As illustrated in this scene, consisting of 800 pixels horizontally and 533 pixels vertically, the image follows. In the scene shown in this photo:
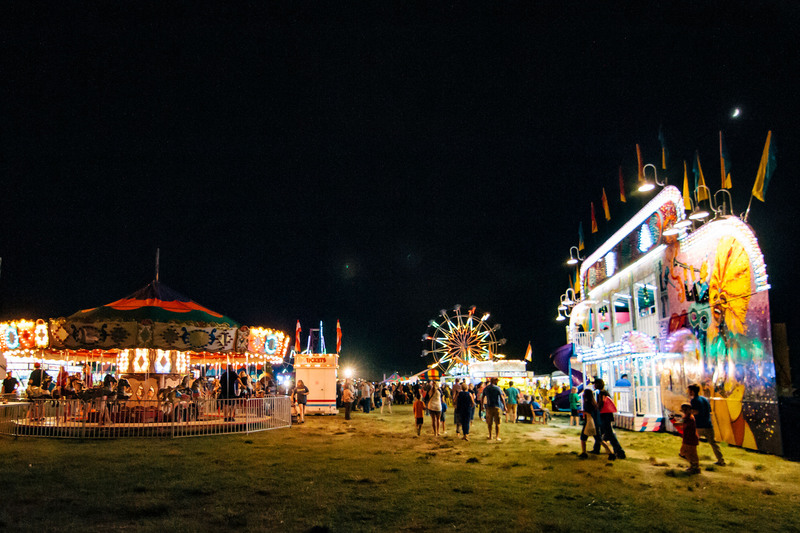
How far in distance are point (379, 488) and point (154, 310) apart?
392 inches

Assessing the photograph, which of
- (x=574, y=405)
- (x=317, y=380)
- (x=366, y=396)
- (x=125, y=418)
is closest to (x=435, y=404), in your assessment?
(x=574, y=405)

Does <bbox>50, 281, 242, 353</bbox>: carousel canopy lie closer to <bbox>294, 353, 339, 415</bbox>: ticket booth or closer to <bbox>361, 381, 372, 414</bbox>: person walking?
<bbox>294, 353, 339, 415</bbox>: ticket booth

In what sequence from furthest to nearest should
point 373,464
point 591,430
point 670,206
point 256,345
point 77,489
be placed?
point 256,345 → point 670,206 → point 591,430 → point 373,464 → point 77,489

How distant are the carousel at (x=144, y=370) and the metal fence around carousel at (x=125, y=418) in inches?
0.9

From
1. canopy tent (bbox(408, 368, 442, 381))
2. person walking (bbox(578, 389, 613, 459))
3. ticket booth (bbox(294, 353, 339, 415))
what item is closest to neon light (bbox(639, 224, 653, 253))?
person walking (bbox(578, 389, 613, 459))

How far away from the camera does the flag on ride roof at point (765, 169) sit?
11156 mm

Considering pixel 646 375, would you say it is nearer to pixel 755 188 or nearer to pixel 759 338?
pixel 759 338

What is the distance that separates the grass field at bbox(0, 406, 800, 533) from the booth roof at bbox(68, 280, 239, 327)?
3435mm

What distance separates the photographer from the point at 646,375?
17.4 metres

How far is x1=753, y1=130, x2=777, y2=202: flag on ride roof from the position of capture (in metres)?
11.2

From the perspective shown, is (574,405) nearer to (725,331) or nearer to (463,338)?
(725,331)

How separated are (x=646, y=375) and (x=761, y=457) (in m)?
6.88

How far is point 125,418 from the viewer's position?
45.4ft

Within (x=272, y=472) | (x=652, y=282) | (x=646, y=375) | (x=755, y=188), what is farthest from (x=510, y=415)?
(x=272, y=472)
